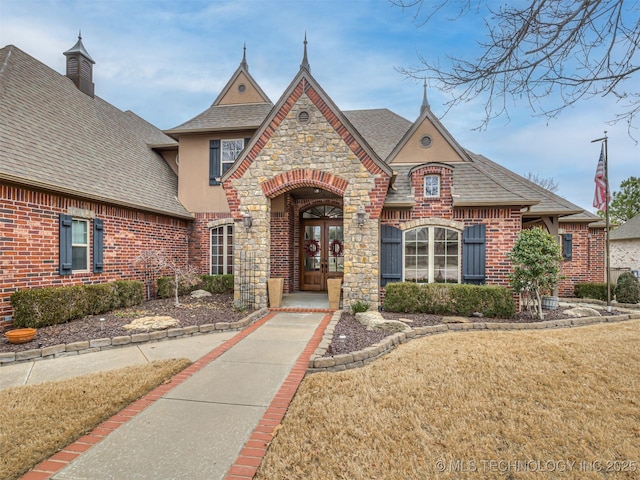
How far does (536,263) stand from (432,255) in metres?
2.64

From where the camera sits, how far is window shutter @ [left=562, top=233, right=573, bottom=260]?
531 inches

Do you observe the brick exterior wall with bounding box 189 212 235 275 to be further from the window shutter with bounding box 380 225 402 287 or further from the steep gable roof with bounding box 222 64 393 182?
the window shutter with bounding box 380 225 402 287

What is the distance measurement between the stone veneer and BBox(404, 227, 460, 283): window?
72.1 inches

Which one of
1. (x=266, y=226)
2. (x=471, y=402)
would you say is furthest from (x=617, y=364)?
(x=266, y=226)

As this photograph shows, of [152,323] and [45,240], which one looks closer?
[152,323]

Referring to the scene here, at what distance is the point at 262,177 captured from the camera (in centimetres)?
909

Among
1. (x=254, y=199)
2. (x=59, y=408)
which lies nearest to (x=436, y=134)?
(x=254, y=199)

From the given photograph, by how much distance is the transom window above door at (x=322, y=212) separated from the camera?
12.6m

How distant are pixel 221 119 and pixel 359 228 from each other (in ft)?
24.6

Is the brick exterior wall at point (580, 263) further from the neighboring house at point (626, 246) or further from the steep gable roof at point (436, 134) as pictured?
the neighboring house at point (626, 246)

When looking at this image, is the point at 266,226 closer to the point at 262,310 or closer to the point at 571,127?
the point at 262,310

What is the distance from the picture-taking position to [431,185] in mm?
10039

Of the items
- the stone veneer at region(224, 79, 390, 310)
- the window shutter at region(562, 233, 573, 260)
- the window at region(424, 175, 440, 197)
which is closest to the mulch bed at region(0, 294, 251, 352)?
the stone veneer at region(224, 79, 390, 310)

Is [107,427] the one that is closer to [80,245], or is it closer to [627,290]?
[80,245]
